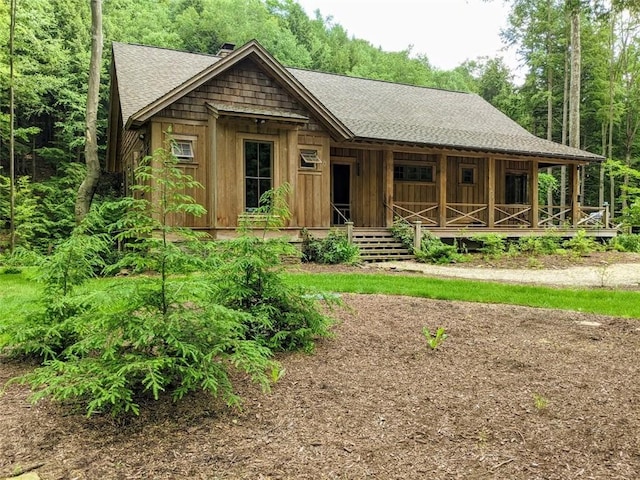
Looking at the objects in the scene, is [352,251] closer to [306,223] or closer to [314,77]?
[306,223]

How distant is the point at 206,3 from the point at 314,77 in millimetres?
25365

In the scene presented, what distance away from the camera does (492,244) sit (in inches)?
540

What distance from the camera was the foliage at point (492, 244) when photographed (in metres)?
13.4

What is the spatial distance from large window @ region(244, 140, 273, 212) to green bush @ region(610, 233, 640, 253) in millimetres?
11662

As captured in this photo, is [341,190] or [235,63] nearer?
[235,63]

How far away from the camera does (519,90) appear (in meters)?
34.3

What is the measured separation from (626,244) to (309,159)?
1122cm

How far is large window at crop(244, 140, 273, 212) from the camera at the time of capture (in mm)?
11570

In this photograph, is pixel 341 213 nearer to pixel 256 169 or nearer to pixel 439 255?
pixel 439 255

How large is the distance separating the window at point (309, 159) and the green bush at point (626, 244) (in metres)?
10.4

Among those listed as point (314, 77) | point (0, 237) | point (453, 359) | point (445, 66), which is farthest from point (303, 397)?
point (445, 66)

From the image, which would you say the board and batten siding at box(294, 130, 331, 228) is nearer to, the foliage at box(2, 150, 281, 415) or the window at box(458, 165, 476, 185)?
the window at box(458, 165, 476, 185)

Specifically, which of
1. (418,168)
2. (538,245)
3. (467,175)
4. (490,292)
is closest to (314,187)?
(418,168)

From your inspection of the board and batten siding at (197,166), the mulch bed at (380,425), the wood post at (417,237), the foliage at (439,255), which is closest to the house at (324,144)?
the board and batten siding at (197,166)
